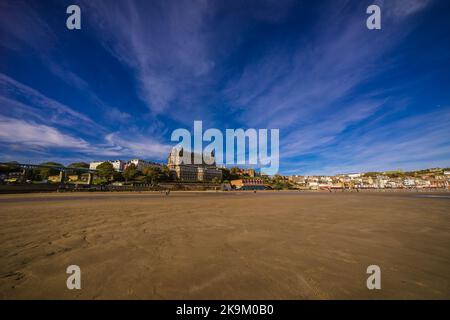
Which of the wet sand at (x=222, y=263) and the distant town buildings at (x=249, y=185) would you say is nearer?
the wet sand at (x=222, y=263)

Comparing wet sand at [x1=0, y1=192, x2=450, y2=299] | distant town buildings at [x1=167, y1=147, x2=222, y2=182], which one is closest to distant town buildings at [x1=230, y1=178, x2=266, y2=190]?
distant town buildings at [x1=167, y1=147, x2=222, y2=182]

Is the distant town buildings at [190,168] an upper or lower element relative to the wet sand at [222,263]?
upper

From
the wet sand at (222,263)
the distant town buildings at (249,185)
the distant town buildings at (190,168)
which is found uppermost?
the distant town buildings at (190,168)

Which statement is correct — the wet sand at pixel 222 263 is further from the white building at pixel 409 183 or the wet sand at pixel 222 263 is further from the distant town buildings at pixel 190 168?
the white building at pixel 409 183

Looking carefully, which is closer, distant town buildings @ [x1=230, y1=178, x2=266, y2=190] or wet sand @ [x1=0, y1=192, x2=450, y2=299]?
wet sand @ [x1=0, y1=192, x2=450, y2=299]

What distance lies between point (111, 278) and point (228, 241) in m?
3.56

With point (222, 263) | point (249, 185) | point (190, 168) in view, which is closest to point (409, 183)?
point (249, 185)

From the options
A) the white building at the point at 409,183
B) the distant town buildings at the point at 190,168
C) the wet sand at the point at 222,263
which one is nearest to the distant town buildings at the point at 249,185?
the distant town buildings at the point at 190,168

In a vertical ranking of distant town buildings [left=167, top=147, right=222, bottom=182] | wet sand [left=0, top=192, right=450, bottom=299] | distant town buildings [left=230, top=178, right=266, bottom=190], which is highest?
distant town buildings [left=167, top=147, right=222, bottom=182]

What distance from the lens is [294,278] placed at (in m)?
3.57

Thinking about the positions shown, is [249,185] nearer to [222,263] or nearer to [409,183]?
[222,263]

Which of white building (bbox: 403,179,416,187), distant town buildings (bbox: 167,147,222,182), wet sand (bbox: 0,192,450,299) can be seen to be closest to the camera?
wet sand (bbox: 0,192,450,299)

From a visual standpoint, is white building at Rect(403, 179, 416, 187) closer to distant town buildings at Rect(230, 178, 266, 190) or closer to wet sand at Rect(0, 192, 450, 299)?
distant town buildings at Rect(230, 178, 266, 190)
